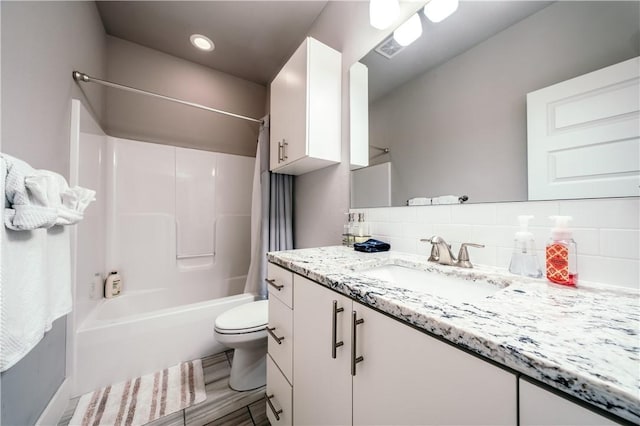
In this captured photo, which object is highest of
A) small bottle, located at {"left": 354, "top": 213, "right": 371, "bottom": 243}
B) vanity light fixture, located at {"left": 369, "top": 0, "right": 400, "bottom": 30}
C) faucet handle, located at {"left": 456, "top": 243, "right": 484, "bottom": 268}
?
vanity light fixture, located at {"left": 369, "top": 0, "right": 400, "bottom": 30}

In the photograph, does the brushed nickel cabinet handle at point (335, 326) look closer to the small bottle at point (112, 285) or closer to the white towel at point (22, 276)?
the white towel at point (22, 276)

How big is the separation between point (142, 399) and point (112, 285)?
984mm

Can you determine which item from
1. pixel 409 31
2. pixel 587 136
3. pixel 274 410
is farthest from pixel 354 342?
pixel 409 31

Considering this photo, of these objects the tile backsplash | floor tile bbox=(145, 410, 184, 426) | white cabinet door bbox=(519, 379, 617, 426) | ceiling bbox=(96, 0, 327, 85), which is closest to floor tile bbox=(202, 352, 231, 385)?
floor tile bbox=(145, 410, 184, 426)

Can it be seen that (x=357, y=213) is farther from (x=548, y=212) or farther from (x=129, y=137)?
(x=129, y=137)

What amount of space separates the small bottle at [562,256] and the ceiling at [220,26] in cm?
190

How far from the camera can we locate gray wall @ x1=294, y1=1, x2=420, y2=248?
1.34 meters

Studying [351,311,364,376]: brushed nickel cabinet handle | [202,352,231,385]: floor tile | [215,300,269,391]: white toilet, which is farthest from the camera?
[202,352,231,385]: floor tile

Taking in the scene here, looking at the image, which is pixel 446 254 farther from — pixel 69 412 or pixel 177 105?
pixel 177 105

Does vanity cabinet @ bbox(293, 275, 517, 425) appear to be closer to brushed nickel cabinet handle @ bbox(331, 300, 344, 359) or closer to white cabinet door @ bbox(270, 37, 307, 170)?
brushed nickel cabinet handle @ bbox(331, 300, 344, 359)

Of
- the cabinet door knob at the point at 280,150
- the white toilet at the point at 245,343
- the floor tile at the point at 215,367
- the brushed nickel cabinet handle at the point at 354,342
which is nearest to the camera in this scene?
the brushed nickel cabinet handle at the point at 354,342

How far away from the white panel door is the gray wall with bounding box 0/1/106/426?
1.80m

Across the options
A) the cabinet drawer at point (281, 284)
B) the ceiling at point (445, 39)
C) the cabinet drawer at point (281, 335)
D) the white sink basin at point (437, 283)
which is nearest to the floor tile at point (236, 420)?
the cabinet drawer at point (281, 335)

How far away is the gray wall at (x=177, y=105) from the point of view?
6.52 feet
